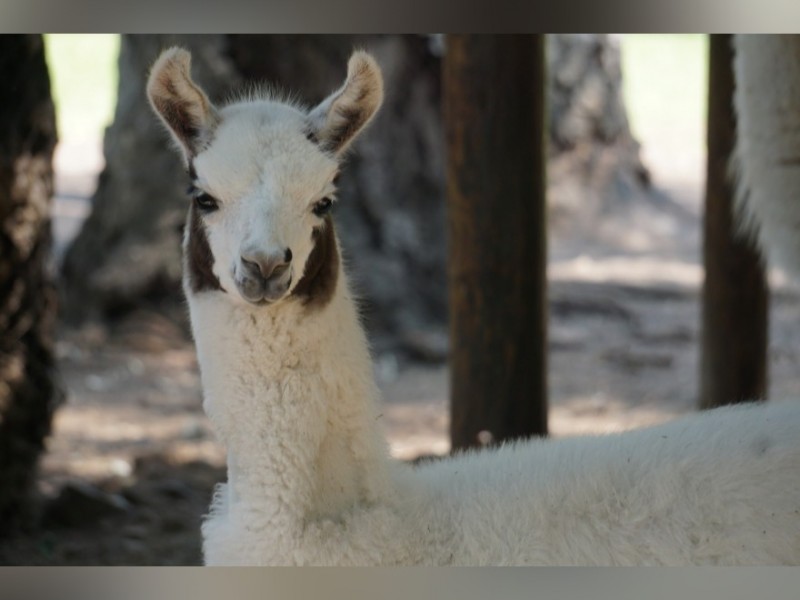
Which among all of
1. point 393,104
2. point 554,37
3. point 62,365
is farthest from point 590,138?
point 62,365

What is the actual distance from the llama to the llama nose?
11cm

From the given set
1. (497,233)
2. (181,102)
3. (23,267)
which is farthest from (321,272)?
(23,267)

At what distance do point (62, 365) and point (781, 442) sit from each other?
6328mm

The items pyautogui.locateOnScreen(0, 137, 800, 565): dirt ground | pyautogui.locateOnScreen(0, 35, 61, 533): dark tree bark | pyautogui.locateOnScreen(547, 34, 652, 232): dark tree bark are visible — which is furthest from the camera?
pyautogui.locateOnScreen(547, 34, 652, 232): dark tree bark

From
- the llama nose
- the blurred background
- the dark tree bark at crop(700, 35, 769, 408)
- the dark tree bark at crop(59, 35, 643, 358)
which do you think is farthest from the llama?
the dark tree bark at crop(59, 35, 643, 358)

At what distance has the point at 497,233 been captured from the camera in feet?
16.6

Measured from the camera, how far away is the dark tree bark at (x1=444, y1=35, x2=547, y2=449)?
502cm

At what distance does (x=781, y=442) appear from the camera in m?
3.47

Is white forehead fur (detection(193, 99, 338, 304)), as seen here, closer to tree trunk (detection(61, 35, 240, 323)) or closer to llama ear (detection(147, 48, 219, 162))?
llama ear (detection(147, 48, 219, 162))

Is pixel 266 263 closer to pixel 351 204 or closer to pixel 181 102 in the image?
pixel 181 102

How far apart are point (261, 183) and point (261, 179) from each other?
0.01 meters

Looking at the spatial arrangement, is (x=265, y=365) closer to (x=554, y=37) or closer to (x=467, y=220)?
(x=467, y=220)

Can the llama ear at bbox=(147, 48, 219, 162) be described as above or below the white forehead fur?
above

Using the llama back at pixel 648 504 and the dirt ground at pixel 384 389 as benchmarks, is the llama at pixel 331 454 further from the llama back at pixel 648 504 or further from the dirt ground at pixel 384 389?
the dirt ground at pixel 384 389
